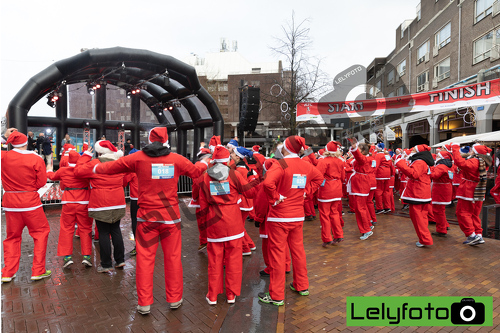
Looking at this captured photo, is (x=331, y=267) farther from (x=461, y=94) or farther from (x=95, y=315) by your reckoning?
(x=461, y=94)

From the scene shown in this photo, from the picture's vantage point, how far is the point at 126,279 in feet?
14.9

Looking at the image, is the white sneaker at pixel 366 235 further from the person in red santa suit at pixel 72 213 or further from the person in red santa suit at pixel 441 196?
the person in red santa suit at pixel 72 213

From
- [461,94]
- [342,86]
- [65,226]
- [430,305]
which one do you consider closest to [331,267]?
[430,305]

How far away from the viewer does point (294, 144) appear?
3986mm

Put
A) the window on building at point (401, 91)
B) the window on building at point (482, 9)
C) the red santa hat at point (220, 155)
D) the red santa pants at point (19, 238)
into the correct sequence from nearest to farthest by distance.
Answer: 1. the red santa hat at point (220, 155)
2. the red santa pants at point (19, 238)
3. the window on building at point (482, 9)
4. the window on building at point (401, 91)

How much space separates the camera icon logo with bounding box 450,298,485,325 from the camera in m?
3.46

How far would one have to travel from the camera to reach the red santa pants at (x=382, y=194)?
361 inches

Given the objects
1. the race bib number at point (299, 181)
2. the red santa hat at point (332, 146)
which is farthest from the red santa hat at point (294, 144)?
the red santa hat at point (332, 146)

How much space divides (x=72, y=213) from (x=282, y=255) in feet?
11.6

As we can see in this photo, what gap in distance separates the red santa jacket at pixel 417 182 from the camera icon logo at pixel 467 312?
2.22 m

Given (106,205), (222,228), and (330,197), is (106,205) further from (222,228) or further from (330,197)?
(330,197)

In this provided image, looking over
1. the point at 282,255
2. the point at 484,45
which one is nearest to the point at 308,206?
the point at 282,255

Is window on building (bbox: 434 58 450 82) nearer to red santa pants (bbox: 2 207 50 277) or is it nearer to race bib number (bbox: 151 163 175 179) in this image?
race bib number (bbox: 151 163 175 179)

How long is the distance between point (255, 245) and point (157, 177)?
323 centimetres
